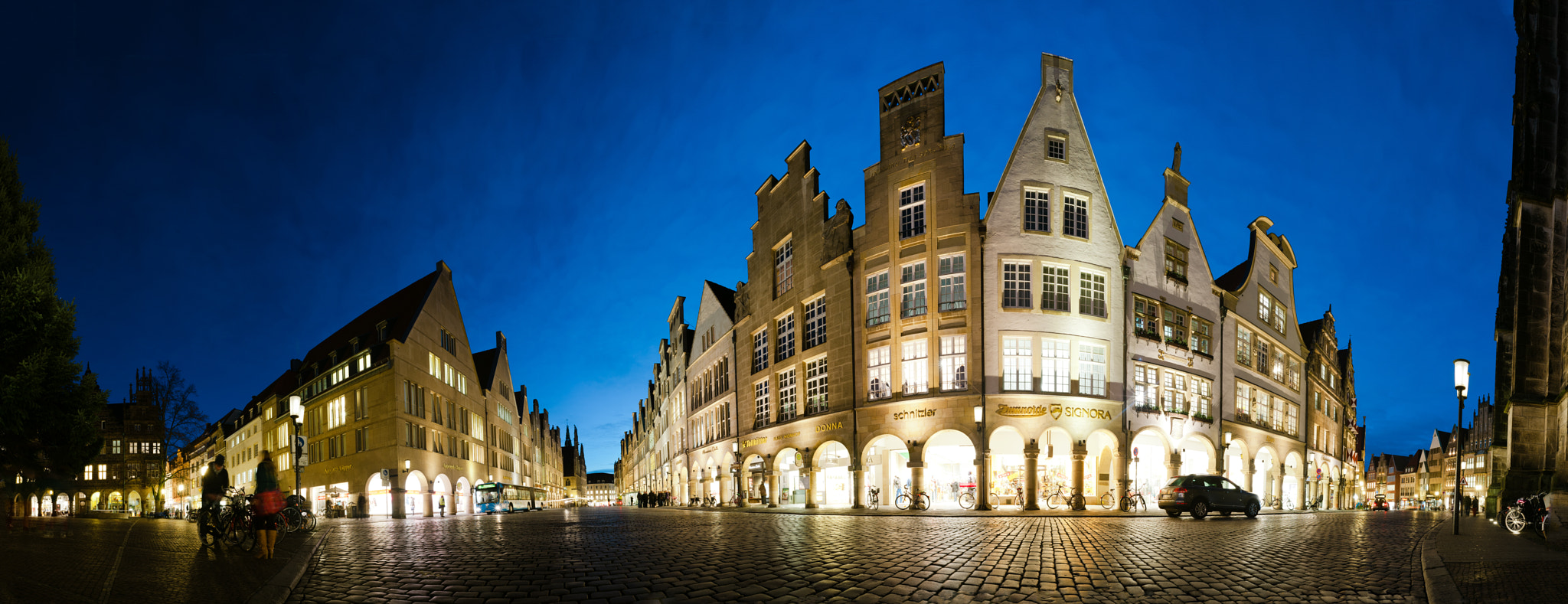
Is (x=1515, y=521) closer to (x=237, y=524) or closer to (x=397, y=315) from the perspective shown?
(x=237, y=524)

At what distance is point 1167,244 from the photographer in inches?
1623

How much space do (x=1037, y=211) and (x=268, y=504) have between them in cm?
3031

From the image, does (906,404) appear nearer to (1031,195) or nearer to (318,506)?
(1031,195)

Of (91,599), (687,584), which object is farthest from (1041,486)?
(91,599)

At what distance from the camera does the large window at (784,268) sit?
47.1 m

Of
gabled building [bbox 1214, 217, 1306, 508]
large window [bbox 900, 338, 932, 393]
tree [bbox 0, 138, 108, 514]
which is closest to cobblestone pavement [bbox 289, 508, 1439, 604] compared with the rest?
tree [bbox 0, 138, 108, 514]

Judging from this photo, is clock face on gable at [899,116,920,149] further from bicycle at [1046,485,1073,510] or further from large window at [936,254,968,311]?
bicycle at [1046,485,1073,510]

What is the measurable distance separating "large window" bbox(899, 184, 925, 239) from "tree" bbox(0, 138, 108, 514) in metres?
28.2

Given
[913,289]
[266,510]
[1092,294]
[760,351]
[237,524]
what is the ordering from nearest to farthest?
[266,510] < [237,524] < [1092,294] < [913,289] < [760,351]

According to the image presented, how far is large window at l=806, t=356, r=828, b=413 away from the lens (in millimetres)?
42500

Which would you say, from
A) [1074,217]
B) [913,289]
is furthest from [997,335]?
[1074,217]

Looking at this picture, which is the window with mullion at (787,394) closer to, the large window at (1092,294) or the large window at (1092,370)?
the large window at (1092,370)

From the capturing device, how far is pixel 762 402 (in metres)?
→ 50.0

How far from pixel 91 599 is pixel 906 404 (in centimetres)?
3104
